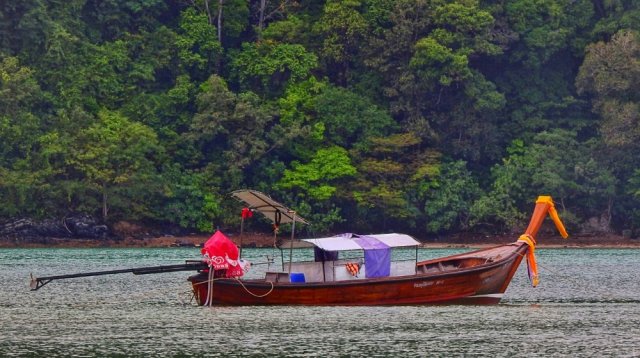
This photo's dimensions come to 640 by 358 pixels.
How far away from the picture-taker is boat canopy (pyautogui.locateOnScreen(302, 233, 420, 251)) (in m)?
44.8

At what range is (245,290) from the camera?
146 ft

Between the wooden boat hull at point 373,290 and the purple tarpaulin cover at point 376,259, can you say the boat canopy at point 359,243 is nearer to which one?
the purple tarpaulin cover at point 376,259

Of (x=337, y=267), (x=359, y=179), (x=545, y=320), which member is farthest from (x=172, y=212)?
(x=545, y=320)

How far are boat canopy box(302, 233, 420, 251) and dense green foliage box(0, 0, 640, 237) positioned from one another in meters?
42.5

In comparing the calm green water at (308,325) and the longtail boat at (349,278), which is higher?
the longtail boat at (349,278)

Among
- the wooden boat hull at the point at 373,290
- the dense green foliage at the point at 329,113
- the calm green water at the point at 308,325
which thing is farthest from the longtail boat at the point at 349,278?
the dense green foliage at the point at 329,113

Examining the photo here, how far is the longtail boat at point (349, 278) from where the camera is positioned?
44125mm

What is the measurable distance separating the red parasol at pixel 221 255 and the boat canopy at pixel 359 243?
247cm

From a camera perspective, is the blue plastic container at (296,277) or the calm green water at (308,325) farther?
the blue plastic container at (296,277)

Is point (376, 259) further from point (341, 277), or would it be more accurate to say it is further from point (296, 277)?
point (296, 277)

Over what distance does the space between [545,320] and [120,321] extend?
12.7m

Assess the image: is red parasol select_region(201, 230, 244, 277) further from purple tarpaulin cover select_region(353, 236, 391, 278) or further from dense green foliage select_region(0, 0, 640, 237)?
dense green foliage select_region(0, 0, 640, 237)

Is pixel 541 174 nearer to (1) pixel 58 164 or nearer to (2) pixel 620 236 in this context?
(2) pixel 620 236

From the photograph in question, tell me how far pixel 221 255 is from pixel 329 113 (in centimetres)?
4742
